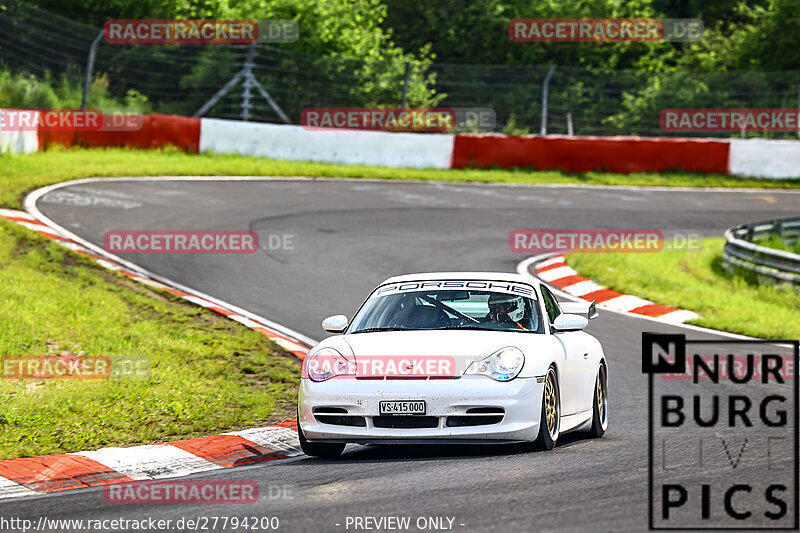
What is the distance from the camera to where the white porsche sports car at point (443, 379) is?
23.9ft

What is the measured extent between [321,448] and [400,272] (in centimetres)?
834

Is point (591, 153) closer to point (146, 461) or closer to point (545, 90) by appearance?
point (545, 90)

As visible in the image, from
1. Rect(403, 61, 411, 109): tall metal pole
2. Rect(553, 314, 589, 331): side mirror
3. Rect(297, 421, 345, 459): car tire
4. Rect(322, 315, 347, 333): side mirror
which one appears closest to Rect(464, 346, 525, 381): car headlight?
Rect(553, 314, 589, 331): side mirror

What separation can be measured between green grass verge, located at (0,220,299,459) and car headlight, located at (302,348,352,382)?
1.32m

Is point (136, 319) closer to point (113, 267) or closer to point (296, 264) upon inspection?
point (113, 267)

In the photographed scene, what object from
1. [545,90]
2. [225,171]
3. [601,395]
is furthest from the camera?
[545,90]

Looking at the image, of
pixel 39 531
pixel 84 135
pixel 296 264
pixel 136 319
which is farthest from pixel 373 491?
pixel 84 135

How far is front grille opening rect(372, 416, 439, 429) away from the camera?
7.27 metres

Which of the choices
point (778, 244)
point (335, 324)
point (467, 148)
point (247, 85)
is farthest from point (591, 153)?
point (335, 324)

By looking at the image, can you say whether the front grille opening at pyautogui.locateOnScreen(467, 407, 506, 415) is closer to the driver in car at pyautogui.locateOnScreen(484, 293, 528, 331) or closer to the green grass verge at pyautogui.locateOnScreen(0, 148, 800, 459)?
the driver in car at pyautogui.locateOnScreen(484, 293, 528, 331)

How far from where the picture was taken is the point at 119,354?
10.3 m

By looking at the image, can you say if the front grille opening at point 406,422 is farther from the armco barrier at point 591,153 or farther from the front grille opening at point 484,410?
the armco barrier at point 591,153

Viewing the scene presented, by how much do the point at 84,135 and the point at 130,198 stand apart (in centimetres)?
671

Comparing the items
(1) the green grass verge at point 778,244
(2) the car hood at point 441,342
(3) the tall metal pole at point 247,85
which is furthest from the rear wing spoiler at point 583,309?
(3) the tall metal pole at point 247,85
